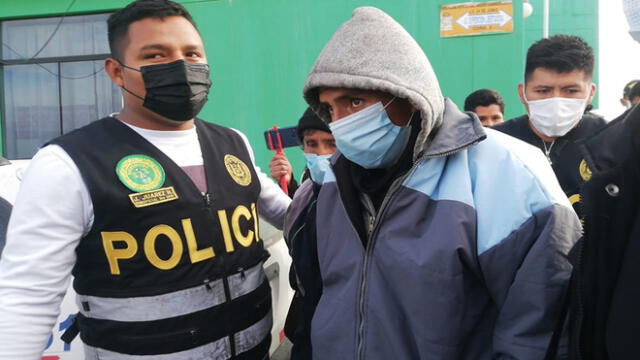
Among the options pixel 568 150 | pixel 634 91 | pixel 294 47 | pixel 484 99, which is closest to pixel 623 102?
pixel 634 91

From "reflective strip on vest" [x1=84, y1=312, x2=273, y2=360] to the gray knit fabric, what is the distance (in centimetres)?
87

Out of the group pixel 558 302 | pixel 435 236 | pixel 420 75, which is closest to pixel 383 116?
pixel 420 75

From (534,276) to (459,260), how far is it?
0.17 m

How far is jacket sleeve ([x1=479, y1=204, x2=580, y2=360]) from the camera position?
115 centimetres

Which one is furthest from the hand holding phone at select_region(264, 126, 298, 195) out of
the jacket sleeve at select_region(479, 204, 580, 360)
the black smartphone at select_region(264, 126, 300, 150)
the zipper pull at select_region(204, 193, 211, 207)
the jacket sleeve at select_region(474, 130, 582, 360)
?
the jacket sleeve at select_region(479, 204, 580, 360)

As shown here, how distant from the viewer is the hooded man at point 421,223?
1.19 metres

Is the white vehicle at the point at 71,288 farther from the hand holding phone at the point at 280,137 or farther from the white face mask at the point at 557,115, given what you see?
the white face mask at the point at 557,115

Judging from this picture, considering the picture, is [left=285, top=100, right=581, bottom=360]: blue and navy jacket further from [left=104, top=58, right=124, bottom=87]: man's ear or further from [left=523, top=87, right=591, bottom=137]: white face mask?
[left=523, top=87, right=591, bottom=137]: white face mask

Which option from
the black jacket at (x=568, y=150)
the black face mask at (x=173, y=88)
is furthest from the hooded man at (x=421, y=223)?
the black jacket at (x=568, y=150)

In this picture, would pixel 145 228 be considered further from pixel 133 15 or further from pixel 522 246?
pixel 522 246

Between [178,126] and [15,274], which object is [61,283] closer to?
[15,274]

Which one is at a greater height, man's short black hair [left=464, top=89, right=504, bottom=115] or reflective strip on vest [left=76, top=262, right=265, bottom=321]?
man's short black hair [left=464, top=89, right=504, bottom=115]

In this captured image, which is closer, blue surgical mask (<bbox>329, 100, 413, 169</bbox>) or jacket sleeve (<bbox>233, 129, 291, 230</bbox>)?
blue surgical mask (<bbox>329, 100, 413, 169</bbox>)

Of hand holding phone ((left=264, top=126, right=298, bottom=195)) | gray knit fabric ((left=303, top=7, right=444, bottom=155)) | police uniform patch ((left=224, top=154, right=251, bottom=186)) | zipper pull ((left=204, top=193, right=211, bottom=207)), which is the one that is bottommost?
zipper pull ((left=204, top=193, right=211, bottom=207))
